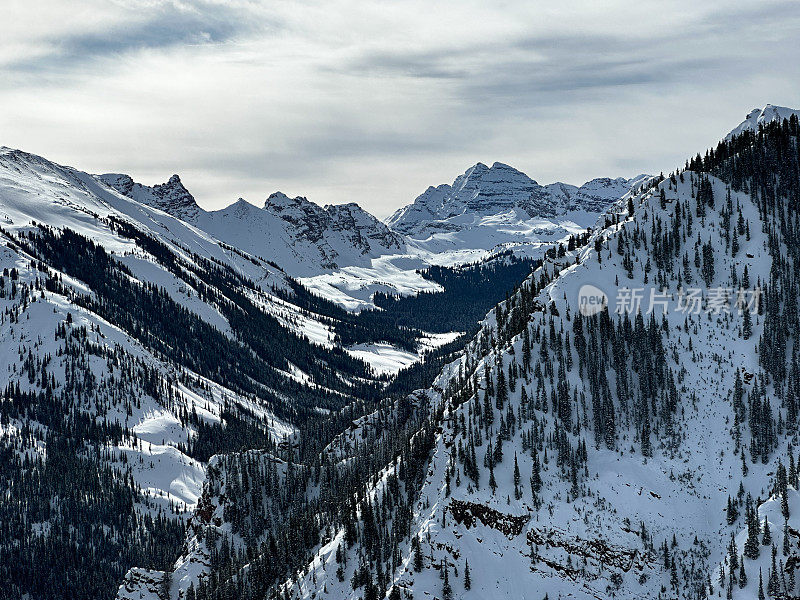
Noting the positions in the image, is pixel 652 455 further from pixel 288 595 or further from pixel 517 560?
pixel 288 595

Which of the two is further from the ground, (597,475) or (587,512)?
(597,475)

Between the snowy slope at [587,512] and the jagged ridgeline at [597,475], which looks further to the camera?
the snowy slope at [587,512]

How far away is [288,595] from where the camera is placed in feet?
562

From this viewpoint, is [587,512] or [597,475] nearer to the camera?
[587,512]

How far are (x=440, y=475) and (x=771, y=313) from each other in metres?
85.6

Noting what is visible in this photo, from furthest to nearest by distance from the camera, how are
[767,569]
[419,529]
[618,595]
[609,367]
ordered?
1. [609,367]
2. [419,529]
3. [618,595]
4. [767,569]

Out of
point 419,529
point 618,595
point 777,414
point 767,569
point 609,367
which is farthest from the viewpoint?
point 609,367

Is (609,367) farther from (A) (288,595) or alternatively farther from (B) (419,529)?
(A) (288,595)

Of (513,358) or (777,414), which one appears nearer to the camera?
(777,414)

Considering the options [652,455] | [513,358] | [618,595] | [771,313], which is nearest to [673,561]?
[618,595]

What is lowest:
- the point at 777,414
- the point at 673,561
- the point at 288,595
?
the point at 288,595

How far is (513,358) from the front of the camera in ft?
615

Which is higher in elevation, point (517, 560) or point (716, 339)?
point (716, 339)

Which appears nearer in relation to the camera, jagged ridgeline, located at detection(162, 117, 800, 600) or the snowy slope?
jagged ridgeline, located at detection(162, 117, 800, 600)
